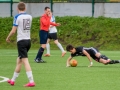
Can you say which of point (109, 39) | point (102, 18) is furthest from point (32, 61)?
point (102, 18)

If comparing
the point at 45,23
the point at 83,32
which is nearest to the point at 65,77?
the point at 45,23

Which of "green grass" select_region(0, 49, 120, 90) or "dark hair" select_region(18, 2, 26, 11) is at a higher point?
"dark hair" select_region(18, 2, 26, 11)

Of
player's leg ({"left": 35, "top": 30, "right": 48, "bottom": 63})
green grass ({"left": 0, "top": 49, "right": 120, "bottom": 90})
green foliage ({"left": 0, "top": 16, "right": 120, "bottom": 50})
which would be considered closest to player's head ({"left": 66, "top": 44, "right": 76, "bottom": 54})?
green grass ({"left": 0, "top": 49, "right": 120, "bottom": 90})

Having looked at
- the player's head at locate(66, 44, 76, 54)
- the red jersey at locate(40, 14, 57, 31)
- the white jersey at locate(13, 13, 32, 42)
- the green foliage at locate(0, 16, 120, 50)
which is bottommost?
the green foliage at locate(0, 16, 120, 50)

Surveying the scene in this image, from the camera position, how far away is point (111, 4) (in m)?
32.4

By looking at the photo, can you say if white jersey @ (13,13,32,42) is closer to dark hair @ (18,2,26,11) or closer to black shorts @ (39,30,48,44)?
dark hair @ (18,2,26,11)

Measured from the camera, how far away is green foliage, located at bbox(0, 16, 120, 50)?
30016mm

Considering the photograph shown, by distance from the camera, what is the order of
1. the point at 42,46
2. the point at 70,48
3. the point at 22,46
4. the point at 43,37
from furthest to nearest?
the point at 43,37, the point at 42,46, the point at 70,48, the point at 22,46

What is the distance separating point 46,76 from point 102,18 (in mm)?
17773

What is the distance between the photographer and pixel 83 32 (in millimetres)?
31297

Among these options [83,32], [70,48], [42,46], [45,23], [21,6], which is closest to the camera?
[21,6]

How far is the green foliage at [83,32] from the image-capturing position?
30016 millimetres

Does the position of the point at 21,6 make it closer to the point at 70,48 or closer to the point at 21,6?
the point at 21,6

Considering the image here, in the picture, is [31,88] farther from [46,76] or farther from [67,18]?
[67,18]
